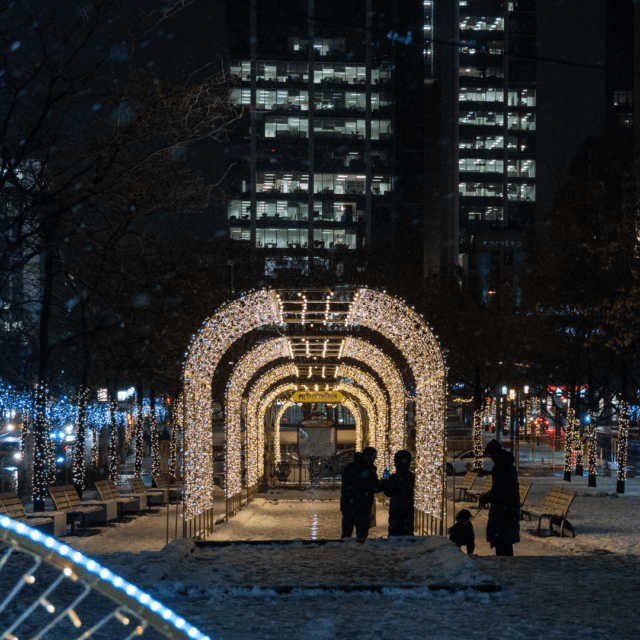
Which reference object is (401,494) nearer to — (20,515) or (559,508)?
(559,508)

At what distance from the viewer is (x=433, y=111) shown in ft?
403

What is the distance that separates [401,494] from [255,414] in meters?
11.8

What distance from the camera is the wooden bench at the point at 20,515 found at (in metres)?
12.6

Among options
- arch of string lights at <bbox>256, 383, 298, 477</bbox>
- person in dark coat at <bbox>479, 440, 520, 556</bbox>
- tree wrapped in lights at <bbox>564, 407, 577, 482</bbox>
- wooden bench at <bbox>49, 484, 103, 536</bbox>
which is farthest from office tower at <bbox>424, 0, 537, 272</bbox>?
person in dark coat at <bbox>479, 440, 520, 556</bbox>

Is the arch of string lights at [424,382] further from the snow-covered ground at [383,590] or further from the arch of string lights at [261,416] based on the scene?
the arch of string lights at [261,416]

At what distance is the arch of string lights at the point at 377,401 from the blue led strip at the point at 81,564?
18.5 metres

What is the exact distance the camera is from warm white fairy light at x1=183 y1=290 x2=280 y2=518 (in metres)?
12.1

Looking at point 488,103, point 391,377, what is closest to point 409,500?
point 391,377

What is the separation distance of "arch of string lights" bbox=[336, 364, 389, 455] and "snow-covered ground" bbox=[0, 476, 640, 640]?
450 inches

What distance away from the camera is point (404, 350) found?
542 inches

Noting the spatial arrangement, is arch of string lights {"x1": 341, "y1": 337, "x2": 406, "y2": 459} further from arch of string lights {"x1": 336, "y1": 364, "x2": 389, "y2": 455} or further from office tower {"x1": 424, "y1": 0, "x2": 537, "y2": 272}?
office tower {"x1": 424, "y1": 0, "x2": 537, "y2": 272}

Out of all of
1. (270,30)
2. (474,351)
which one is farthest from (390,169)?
(474,351)

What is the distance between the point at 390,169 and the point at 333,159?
5990mm

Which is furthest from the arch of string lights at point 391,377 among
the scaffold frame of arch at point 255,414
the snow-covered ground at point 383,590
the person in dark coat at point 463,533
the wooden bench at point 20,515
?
the snow-covered ground at point 383,590
